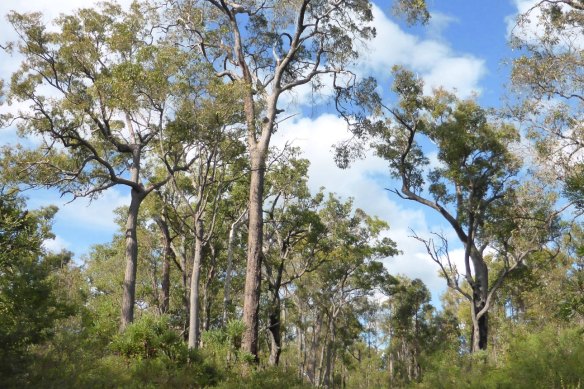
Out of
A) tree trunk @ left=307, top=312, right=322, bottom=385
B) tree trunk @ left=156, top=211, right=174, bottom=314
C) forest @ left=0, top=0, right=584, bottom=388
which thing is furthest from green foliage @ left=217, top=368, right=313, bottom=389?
tree trunk @ left=307, top=312, right=322, bottom=385

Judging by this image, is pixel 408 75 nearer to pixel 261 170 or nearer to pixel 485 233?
pixel 485 233

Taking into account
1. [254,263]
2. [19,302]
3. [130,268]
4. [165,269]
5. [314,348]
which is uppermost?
[165,269]

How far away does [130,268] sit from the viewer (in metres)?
17.3

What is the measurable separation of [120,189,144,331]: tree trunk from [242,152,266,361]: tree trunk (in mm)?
6366

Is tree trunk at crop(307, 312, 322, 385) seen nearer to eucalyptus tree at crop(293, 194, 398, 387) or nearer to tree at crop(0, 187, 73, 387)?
eucalyptus tree at crop(293, 194, 398, 387)

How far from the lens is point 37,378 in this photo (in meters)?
7.27

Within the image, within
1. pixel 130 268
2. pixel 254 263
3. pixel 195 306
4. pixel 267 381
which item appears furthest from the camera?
pixel 130 268

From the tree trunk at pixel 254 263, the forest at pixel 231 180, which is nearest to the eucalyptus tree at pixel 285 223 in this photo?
the forest at pixel 231 180

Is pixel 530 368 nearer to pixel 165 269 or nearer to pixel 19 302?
pixel 19 302

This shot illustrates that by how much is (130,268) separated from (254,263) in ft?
22.2

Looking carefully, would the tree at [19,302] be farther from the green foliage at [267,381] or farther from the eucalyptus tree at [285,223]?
the eucalyptus tree at [285,223]

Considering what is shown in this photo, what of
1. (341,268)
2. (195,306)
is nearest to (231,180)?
(195,306)

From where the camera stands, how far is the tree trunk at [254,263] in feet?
38.4

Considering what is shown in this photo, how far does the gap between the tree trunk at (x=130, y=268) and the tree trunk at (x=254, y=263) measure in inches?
251
